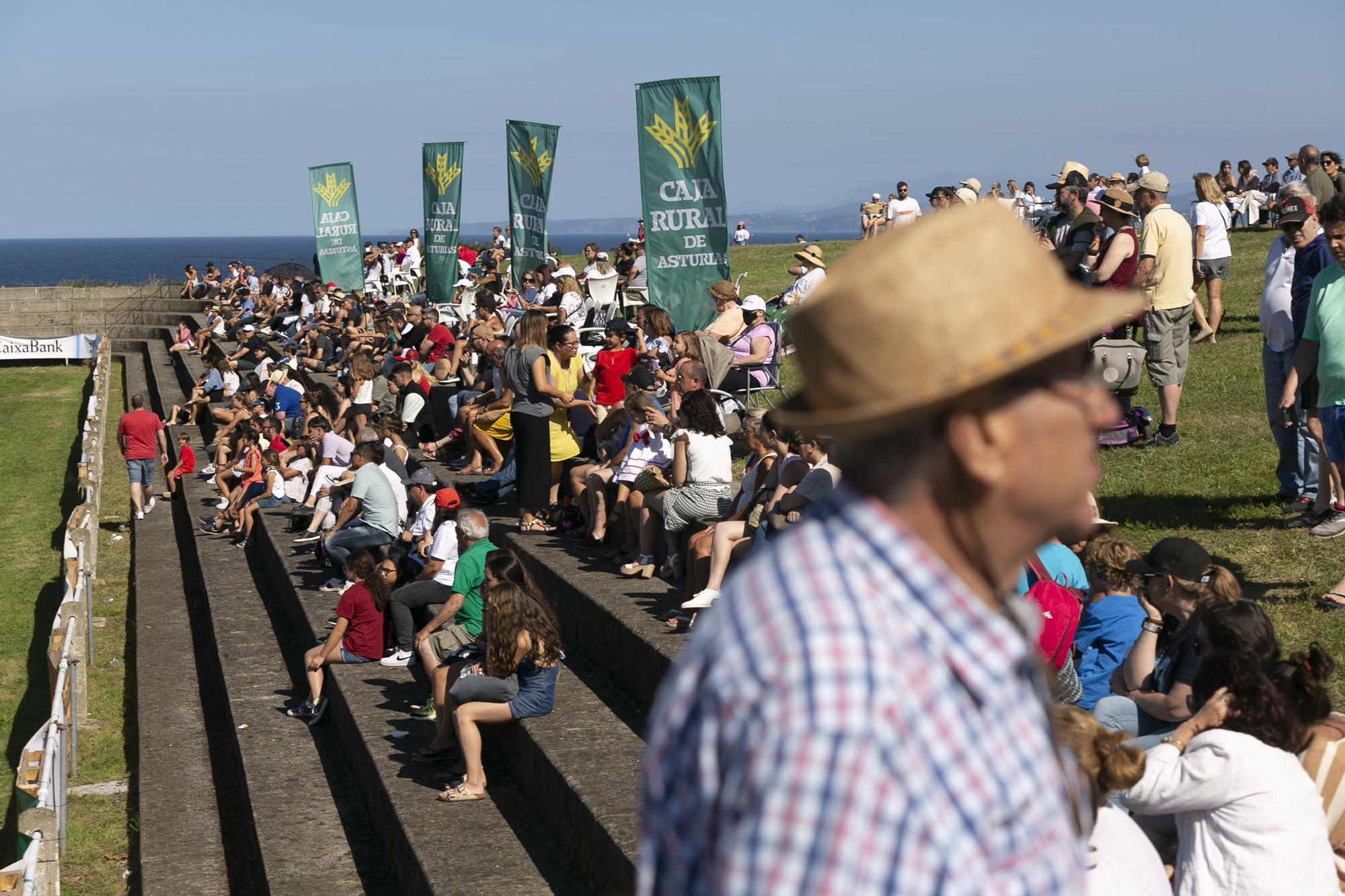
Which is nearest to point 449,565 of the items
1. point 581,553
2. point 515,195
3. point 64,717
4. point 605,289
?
point 581,553

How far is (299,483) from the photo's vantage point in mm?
15250

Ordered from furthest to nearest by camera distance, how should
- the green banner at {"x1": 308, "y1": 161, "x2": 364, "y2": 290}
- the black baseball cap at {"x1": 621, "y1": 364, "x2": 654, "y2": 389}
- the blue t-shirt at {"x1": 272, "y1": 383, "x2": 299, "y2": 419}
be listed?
1. the green banner at {"x1": 308, "y1": 161, "x2": 364, "y2": 290}
2. the blue t-shirt at {"x1": 272, "y1": 383, "x2": 299, "y2": 419}
3. the black baseball cap at {"x1": 621, "y1": 364, "x2": 654, "y2": 389}

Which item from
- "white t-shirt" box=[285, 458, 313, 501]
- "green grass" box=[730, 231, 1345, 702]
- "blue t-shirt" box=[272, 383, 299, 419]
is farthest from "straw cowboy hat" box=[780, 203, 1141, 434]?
"blue t-shirt" box=[272, 383, 299, 419]

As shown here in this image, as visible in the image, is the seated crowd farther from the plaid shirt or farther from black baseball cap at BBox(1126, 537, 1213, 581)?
the plaid shirt

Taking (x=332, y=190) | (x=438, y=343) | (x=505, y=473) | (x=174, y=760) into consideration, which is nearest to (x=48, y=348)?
(x=332, y=190)

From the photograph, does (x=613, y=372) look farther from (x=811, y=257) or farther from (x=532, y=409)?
(x=811, y=257)

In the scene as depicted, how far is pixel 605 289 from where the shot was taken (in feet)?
58.0

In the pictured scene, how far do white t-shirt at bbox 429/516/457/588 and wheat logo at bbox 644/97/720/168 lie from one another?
10.5 feet

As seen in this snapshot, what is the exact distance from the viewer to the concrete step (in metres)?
7.73

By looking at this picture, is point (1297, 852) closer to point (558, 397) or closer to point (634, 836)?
point (634, 836)

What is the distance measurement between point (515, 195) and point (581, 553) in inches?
230

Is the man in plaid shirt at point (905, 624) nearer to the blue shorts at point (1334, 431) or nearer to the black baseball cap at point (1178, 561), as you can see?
the black baseball cap at point (1178, 561)

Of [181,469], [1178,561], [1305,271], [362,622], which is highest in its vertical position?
[1305,271]

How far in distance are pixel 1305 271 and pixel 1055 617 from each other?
3.49 meters
